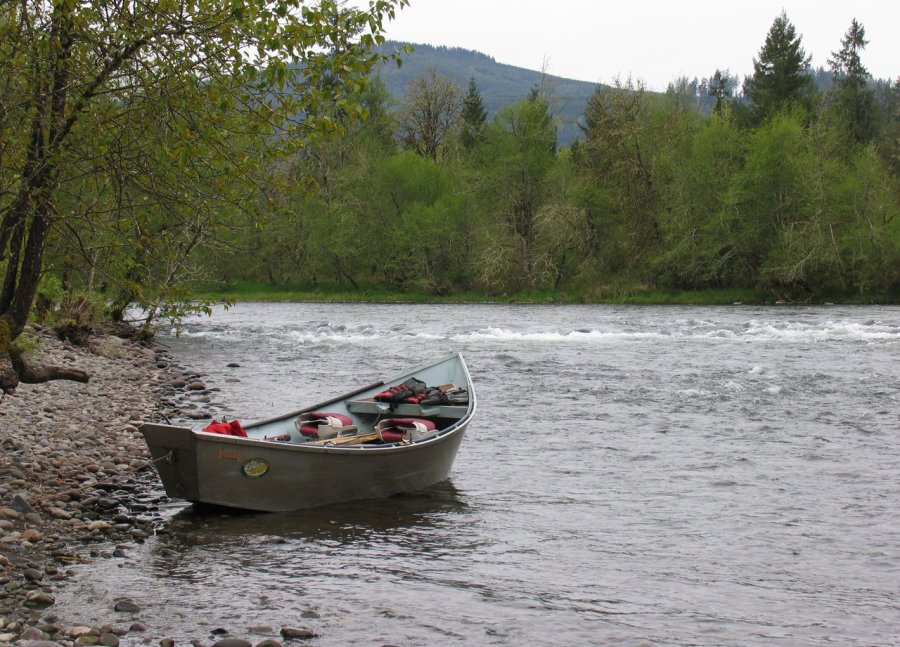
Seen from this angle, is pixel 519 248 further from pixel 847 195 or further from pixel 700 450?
pixel 700 450

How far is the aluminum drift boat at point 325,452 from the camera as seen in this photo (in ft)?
29.6

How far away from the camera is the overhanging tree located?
24.2ft

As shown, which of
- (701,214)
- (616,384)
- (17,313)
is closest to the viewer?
(17,313)

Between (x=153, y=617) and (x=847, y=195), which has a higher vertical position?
(x=847, y=195)

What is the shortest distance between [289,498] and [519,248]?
45165 millimetres

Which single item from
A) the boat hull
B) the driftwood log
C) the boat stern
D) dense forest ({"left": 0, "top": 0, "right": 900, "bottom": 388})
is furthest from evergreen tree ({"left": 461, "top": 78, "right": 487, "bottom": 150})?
the boat stern

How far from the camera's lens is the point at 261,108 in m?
8.06

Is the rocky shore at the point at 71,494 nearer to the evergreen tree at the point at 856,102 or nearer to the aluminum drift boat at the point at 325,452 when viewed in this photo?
the aluminum drift boat at the point at 325,452

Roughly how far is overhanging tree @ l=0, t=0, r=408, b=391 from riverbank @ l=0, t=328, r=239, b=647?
105 inches

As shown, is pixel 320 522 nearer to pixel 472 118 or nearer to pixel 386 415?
pixel 386 415

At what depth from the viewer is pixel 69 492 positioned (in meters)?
9.37

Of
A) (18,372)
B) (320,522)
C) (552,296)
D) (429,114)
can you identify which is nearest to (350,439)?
(320,522)

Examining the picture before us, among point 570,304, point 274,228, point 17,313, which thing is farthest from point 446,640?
point 274,228

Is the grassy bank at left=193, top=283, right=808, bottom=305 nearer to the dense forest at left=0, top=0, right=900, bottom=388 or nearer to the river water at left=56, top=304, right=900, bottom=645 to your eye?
the dense forest at left=0, top=0, right=900, bottom=388
